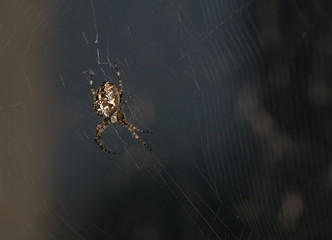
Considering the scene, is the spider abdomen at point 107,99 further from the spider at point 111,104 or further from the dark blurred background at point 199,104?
the dark blurred background at point 199,104

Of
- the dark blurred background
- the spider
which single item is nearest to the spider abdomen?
the spider

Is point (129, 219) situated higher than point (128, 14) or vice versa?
point (128, 14)

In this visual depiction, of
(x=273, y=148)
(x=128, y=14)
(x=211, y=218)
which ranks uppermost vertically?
(x=128, y=14)

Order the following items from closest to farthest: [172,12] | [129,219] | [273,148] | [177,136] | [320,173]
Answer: [172,12], [320,173], [273,148], [177,136], [129,219]

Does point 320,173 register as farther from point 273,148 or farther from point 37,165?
point 37,165

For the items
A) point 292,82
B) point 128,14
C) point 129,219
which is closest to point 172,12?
point 128,14

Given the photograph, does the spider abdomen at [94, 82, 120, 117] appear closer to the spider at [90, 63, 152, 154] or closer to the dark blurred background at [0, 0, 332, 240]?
the spider at [90, 63, 152, 154]

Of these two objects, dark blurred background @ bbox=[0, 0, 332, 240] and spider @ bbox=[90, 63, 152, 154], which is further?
spider @ bbox=[90, 63, 152, 154]

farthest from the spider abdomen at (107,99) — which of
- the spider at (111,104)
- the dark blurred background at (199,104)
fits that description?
the dark blurred background at (199,104)
